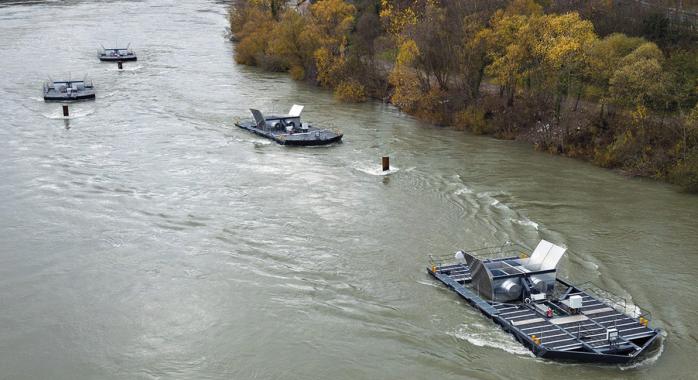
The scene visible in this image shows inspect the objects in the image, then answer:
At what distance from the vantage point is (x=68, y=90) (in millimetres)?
51781

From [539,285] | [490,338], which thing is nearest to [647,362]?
[539,285]

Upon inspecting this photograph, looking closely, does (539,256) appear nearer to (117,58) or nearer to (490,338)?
(490,338)

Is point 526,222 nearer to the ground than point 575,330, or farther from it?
farther from it

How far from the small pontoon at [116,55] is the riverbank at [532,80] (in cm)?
1683

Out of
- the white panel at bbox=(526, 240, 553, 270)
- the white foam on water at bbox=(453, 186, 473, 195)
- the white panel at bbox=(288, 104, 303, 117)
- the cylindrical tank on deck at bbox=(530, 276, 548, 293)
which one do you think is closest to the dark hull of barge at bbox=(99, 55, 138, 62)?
the white panel at bbox=(288, 104, 303, 117)

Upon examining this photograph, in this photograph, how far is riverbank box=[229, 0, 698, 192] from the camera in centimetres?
3647

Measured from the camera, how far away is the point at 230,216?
99.8 feet

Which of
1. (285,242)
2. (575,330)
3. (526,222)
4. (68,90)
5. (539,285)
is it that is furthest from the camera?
(68,90)

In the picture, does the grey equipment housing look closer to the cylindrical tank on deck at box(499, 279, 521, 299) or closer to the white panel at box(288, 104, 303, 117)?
the cylindrical tank on deck at box(499, 279, 521, 299)

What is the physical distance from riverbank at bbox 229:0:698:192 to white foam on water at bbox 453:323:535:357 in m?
16.3

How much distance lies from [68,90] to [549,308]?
3916 centimetres

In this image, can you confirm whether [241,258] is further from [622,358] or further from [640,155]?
[640,155]

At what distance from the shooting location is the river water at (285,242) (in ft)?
67.5

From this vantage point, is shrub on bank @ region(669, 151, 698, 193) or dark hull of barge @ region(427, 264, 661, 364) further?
shrub on bank @ region(669, 151, 698, 193)
